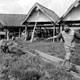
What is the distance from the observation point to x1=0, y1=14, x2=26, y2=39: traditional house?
2487 cm

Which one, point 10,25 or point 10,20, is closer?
point 10,25

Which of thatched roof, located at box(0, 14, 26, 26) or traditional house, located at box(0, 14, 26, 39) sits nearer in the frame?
traditional house, located at box(0, 14, 26, 39)

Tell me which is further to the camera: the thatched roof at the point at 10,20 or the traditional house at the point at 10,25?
the thatched roof at the point at 10,20

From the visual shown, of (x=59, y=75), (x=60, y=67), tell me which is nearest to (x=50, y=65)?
(x=60, y=67)

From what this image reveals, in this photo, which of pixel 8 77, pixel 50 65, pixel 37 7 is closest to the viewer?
pixel 8 77

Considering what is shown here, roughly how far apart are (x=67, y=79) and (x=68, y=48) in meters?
1.13

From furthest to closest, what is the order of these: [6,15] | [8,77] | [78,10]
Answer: [6,15], [78,10], [8,77]

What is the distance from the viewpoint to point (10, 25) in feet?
82.2

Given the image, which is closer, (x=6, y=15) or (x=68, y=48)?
(x=68, y=48)

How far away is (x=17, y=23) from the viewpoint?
85.8ft

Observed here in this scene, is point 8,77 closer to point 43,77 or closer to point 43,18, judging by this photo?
point 43,77

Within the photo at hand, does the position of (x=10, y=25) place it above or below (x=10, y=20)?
below

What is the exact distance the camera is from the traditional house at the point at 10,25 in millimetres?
24872

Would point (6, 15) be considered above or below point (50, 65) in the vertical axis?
above
